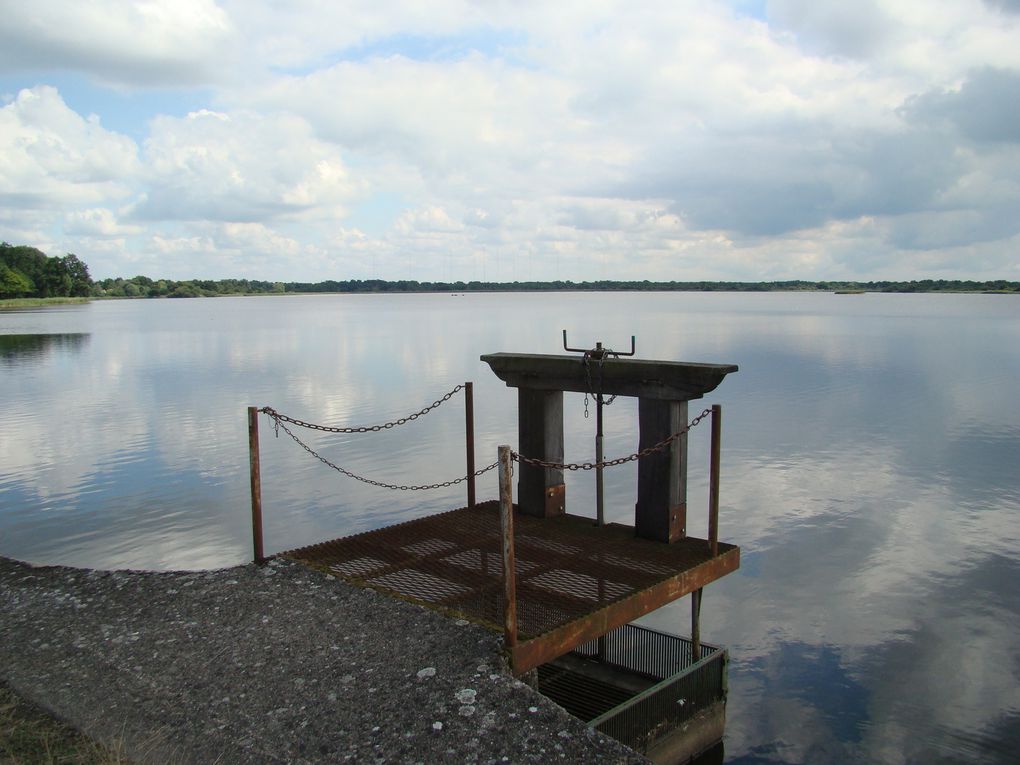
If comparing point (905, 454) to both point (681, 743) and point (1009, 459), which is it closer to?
point (1009, 459)

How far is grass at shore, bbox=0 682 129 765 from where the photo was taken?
5230 millimetres

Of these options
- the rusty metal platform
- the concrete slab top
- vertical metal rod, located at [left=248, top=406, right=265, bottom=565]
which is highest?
the concrete slab top

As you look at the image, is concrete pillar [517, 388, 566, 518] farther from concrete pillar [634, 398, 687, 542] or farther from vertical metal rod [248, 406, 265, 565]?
vertical metal rod [248, 406, 265, 565]

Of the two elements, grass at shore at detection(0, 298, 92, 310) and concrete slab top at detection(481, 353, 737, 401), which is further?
grass at shore at detection(0, 298, 92, 310)

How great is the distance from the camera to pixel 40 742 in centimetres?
550

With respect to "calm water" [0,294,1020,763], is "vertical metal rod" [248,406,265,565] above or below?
above

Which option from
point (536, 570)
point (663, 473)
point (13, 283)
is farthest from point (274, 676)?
point (13, 283)

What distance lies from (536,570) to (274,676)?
2.88 metres

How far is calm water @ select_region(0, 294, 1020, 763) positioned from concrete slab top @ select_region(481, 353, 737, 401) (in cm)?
408

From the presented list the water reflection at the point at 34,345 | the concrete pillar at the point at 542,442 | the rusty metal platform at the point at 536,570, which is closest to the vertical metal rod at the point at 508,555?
the rusty metal platform at the point at 536,570

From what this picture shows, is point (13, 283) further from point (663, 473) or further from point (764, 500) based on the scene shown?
point (663, 473)

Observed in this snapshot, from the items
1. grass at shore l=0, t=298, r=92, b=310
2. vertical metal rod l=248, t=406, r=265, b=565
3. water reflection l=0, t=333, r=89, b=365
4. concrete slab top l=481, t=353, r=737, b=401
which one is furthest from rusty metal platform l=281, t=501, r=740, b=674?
grass at shore l=0, t=298, r=92, b=310

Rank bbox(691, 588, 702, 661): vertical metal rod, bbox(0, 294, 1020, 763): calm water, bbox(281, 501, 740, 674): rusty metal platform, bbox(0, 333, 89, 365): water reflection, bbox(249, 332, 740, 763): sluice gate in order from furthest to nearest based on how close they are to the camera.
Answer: bbox(0, 333, 89, 365): water reflection
bbox(0, 294, 1020, 763): calm water
bbox(691, 588, 702, 661): vertical metal rod
bbox(249, 332, 740, 763): sluice gate
bbox(281, 501, 740, 674): rusty metal platform

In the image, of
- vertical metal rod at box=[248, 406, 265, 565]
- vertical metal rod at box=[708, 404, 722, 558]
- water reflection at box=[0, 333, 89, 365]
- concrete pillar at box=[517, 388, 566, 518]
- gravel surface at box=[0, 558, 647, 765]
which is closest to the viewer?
gravel surface at box=[0, 558, 647, 765]
